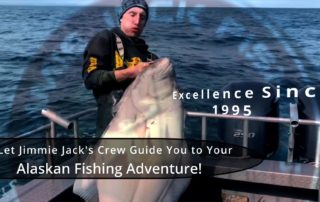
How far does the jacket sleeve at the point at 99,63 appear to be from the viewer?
6.66 feet

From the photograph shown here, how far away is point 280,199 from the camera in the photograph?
127 inches

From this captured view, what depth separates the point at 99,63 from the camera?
80.7 inches

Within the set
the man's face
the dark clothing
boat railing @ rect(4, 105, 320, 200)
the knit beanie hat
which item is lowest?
boat railing @ rect(4, 105, 320, 200)

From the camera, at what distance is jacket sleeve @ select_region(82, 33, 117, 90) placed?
203 cm

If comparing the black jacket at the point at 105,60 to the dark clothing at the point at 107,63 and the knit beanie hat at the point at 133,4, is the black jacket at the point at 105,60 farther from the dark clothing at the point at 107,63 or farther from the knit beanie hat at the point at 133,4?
the knit beanie hat at the point at 133,4

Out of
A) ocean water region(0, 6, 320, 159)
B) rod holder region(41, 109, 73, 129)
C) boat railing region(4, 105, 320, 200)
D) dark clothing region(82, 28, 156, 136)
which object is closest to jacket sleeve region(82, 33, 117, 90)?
dark clothing region(82, 28, 156, 136)

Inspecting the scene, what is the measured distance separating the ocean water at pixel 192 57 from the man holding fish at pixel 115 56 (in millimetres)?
688

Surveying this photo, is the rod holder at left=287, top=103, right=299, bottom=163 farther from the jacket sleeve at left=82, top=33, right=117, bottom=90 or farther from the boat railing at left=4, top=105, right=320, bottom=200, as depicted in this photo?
the jacket sleeve at left=82, top=33, right=117, bottom=90

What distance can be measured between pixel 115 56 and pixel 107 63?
54 mm

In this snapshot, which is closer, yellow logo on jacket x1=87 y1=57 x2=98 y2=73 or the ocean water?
yellow logo on jacket x1=87 y1=57 x2=98 y2=73

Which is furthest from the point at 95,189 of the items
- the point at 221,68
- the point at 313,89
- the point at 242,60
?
the point at 221,68

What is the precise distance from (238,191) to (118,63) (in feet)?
5.59

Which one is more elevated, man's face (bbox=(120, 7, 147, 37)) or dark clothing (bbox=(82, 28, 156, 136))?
man's face (bbox=(120, 7, 147, 37))

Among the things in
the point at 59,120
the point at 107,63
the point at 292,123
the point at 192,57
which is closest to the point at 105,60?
the point at 107,63
